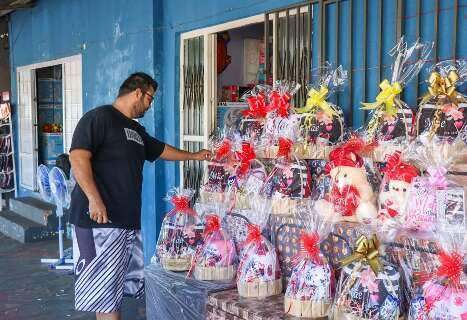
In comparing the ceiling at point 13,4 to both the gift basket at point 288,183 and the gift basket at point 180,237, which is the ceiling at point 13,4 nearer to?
the gift basket at point 180,237

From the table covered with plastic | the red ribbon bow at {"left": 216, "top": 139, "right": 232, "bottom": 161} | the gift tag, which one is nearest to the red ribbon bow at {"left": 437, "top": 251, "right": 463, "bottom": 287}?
the gift tag

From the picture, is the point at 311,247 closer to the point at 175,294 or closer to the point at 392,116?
the point at 392,116

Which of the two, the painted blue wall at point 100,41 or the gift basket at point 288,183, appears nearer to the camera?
the gift basket at point 288,183

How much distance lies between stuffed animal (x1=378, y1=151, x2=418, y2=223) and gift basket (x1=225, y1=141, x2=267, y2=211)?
700 mm

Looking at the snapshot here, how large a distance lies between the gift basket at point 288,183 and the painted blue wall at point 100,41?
7.69ft

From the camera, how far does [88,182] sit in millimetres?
2883

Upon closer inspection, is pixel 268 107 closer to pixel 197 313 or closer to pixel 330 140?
pixel 330 140

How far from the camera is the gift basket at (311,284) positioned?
2.08m

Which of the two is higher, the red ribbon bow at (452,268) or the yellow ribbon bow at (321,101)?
the yellow ribbon bow at (321,101)

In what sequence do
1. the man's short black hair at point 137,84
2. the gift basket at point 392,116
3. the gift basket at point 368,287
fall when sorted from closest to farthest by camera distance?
the gift basket at point 368,287 < the gift basket at point 392,116 < the man's short black hair at point 137,84

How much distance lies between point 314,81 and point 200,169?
5.03 feet

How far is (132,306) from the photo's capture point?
433 cm

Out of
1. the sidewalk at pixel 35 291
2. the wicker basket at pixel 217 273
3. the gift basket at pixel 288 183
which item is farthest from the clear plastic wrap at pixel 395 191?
the sidewalk at pixel 35 291

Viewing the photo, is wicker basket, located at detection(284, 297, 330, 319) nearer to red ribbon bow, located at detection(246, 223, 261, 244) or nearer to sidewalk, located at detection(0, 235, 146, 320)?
red ribbon bow, located at detection(246, 223, 261, 244)
